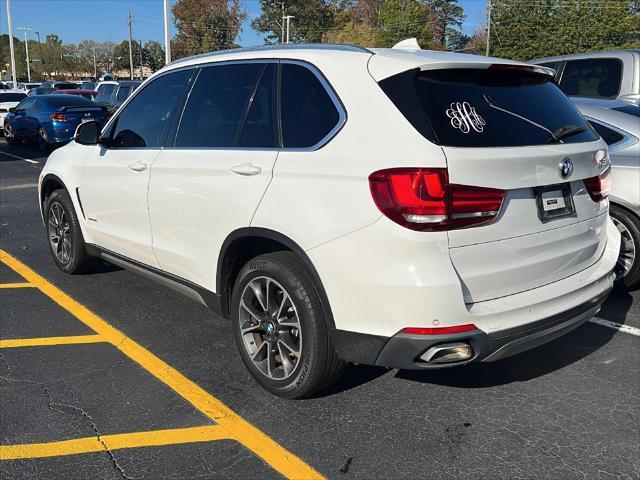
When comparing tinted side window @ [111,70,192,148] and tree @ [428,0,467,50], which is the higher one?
tree @ [428,0,467,50]

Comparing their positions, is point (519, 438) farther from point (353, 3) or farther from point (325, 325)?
point (353, 3)

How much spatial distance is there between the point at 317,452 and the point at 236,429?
0.45 metres

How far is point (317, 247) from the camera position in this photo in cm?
284

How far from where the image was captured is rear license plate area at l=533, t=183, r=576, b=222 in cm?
290

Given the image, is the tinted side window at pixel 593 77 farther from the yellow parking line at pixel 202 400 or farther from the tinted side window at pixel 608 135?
the yellow parking line at pixel 202 400

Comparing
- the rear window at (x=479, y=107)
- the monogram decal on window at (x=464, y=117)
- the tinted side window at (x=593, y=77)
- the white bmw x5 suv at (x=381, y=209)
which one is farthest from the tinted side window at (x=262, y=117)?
the tinted side window at (x=593, y=77)

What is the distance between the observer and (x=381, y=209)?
2625 millimetres

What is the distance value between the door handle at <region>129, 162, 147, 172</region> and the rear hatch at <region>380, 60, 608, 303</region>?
1.99 m

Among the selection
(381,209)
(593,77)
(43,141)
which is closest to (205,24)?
(43,141)

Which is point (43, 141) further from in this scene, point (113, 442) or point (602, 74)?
point (113, 442)

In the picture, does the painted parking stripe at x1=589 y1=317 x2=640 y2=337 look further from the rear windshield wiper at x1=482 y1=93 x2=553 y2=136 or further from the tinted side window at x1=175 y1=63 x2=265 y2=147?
the tinted side window at x1=175 y1=63 x2=265 y2=147

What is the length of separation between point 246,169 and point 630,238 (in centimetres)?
340

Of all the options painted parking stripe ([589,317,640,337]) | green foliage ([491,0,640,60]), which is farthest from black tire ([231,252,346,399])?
green foliage ([491,0,640,60])

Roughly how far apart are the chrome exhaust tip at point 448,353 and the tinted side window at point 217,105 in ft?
5.40
